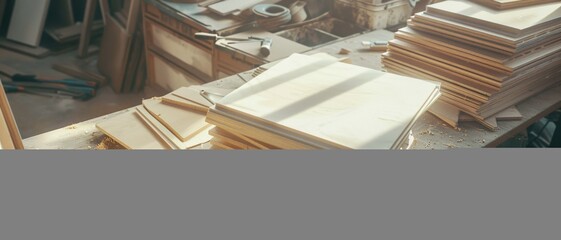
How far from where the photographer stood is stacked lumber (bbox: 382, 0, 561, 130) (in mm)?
2021

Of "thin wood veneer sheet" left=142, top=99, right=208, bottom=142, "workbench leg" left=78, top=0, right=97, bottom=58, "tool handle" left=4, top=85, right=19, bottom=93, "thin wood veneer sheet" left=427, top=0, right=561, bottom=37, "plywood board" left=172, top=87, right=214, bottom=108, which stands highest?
"thin wood veneer sheet" left=427, top=0, right=561, bottom=37

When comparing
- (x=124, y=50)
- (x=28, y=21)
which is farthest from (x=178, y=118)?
(x=28, y=21)

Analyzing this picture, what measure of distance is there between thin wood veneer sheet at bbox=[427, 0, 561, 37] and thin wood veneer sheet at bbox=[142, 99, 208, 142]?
113cm

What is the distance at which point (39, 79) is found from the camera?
493 cm

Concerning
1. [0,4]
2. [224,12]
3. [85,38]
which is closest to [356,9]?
[224,12]

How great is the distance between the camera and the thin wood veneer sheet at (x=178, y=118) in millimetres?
1862

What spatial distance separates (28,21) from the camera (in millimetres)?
5676

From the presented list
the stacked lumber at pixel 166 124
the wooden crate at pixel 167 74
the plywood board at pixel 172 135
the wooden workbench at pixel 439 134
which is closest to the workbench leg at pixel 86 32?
the wooden crate at pixel 167 74

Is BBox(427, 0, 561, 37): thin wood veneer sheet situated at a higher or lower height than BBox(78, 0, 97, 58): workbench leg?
higher

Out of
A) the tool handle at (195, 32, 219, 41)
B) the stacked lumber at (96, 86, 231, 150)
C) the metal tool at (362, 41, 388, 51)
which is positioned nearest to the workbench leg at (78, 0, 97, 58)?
the tool handle at (195, 32, 219, 41)

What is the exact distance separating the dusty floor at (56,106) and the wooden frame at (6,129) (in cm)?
296

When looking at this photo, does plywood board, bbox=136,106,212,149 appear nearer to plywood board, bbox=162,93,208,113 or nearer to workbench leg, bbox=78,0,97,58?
plywood board, bbox=162,93,208,113

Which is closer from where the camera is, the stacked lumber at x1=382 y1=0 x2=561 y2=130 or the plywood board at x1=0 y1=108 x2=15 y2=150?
the plywood board at x1=0 y1=108 x2=15 y2=150

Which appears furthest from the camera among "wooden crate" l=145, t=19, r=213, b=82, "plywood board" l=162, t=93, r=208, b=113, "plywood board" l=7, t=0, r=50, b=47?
"plywood board" l=7, t=0, r=50, b=47
